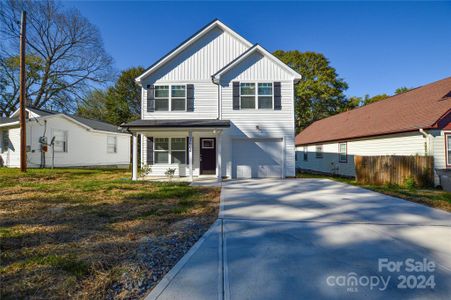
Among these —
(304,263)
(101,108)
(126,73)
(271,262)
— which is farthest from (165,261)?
(126,73)

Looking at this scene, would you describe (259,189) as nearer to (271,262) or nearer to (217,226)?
(217,226)

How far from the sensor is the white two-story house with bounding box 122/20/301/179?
12.5 m

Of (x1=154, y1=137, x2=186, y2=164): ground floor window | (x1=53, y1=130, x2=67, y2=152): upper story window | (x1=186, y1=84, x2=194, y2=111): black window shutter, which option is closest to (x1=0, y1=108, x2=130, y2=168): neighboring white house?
(x1=53, y1=130, x2=67, y2=152): upper story window

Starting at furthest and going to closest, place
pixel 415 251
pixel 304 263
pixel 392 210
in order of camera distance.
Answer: pixel 392 210
pixel 415 251
pixel 304 263

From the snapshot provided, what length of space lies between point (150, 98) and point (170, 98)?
1.07m

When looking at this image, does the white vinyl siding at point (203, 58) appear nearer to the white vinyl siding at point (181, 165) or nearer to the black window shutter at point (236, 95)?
the black window shutter at point (236, 95)

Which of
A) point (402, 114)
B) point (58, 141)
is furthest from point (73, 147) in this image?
point (402, 114)

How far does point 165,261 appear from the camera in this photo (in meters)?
3.34

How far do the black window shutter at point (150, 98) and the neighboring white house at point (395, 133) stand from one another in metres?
12.4

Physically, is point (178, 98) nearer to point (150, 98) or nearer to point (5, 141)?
point (150, 98)

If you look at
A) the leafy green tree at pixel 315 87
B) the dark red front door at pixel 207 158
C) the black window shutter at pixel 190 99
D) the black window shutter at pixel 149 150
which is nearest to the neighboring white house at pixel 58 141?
the black window shutter at pixel 149 150

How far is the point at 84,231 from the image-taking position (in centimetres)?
446

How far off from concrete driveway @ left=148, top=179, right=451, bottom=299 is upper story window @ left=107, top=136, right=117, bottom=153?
19.2 meters

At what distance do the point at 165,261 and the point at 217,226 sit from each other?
5.38 feet
